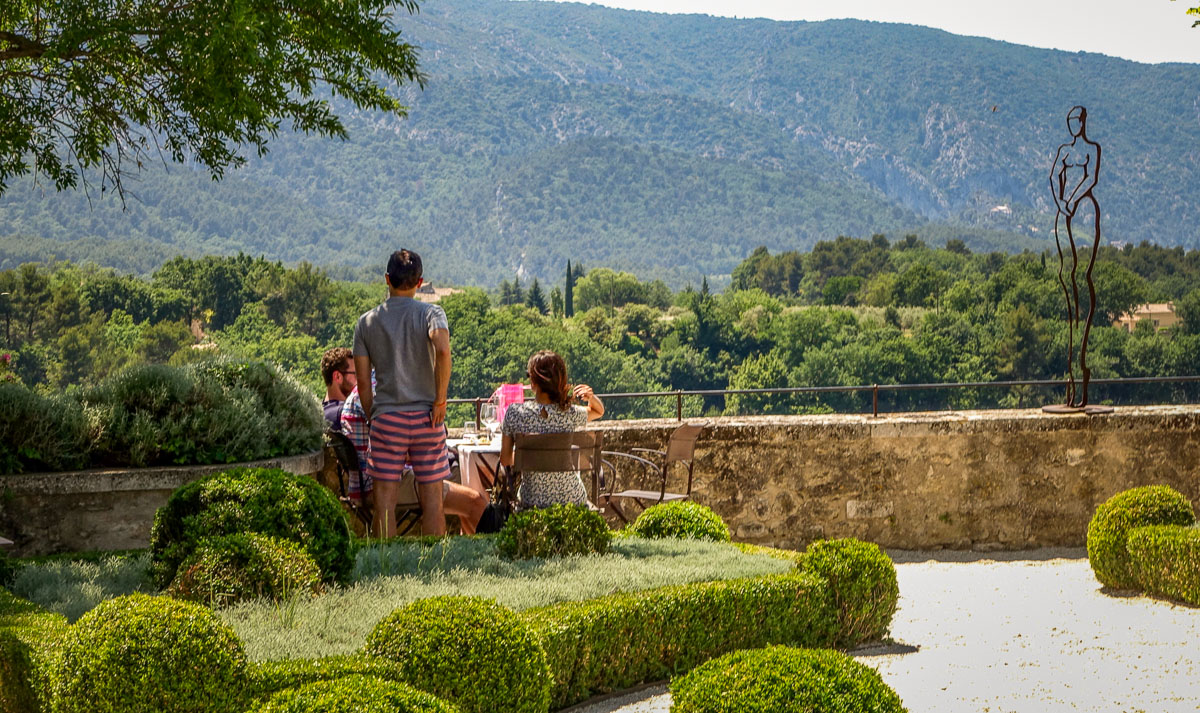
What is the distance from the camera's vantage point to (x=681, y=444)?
20.4 ft

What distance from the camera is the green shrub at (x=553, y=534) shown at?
443 centimetres

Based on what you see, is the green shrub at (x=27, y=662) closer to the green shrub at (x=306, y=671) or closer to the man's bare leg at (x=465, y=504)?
the green shrub at (x=306, y=671)

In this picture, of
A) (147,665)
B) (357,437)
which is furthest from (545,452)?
(147,665)

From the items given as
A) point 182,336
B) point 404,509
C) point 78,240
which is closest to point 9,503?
point 404,509

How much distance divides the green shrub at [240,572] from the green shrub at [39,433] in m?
1.61

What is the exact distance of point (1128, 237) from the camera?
547ft

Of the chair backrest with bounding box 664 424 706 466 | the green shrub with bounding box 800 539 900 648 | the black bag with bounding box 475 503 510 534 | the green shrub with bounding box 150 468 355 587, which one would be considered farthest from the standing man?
the green shrub with bounding box 800 539 900 648

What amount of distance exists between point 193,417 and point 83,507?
0.57 m

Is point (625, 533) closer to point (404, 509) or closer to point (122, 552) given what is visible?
point (404, 509)

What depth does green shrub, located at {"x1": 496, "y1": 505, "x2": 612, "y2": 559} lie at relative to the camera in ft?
14.5

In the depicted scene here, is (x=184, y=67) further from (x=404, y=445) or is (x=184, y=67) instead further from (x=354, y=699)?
(x=354, y=699)

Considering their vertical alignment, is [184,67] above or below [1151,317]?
above

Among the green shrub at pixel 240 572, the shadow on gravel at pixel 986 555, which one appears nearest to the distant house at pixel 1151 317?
the shadow on gravel at pixel 986 555

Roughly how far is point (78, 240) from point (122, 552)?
128m
